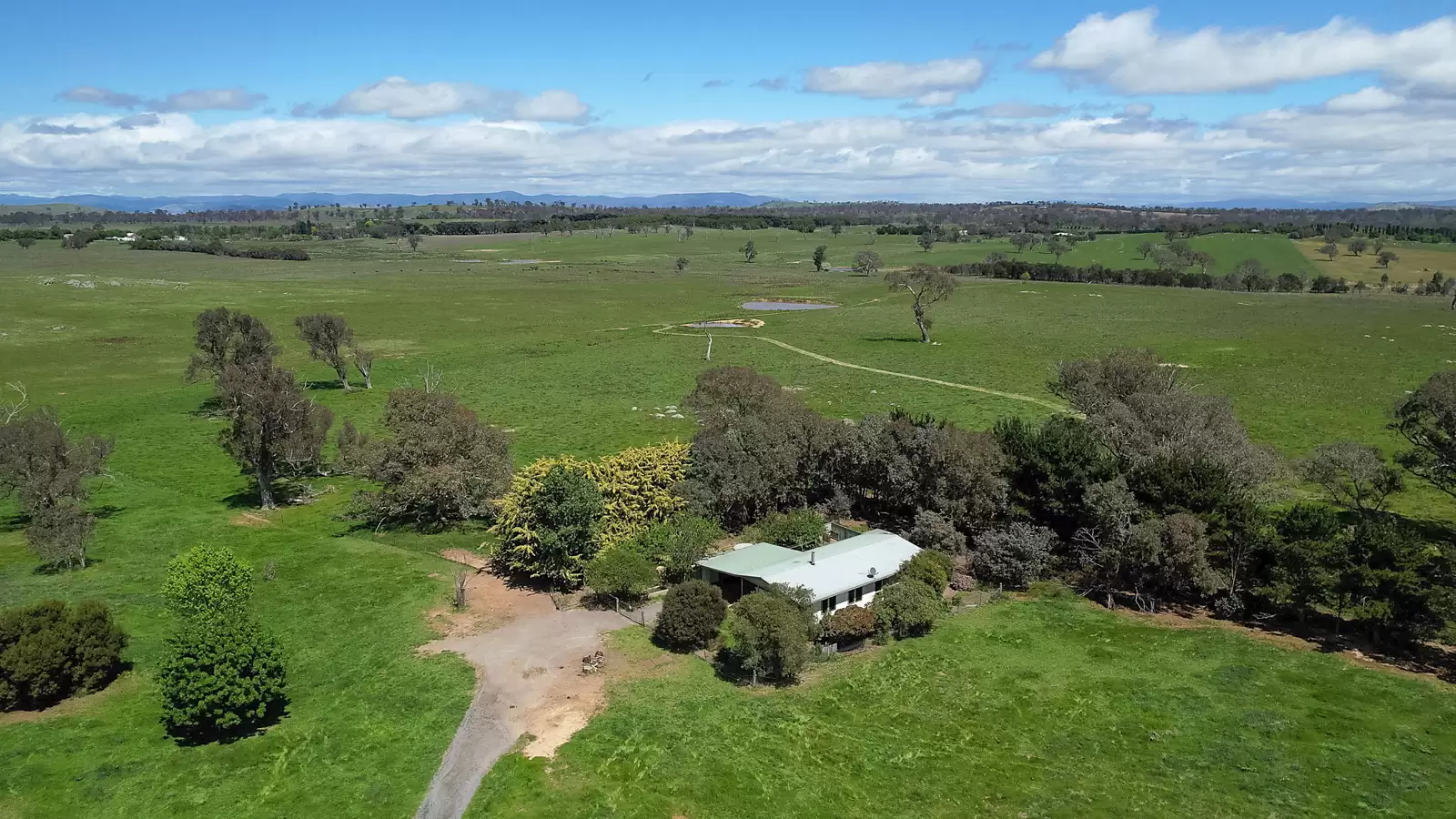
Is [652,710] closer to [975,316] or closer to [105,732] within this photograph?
[105,732]

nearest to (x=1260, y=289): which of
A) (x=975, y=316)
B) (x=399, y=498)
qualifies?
(x=975, y=316)

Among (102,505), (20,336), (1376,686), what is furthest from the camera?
(20,336)

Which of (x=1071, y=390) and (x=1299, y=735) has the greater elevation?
(x=1071, y=390)

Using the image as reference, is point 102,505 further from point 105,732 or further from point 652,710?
point 652,710

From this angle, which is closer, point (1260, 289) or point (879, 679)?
point (879, 679)

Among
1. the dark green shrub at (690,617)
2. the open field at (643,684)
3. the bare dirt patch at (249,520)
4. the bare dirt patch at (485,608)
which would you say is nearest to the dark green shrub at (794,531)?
the open field at (643,684)

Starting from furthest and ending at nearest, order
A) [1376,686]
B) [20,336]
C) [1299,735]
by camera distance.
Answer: [20,336], [1376,686], [1299,735]

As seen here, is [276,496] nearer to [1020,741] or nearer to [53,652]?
[53,652]
